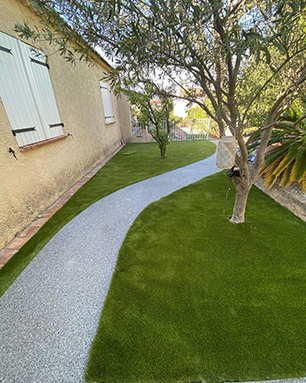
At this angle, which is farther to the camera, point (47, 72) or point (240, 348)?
point (47, 72)

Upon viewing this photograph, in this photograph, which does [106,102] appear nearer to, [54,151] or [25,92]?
[54,151]

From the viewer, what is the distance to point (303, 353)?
4.77 ft

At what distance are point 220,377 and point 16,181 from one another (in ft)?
12.0

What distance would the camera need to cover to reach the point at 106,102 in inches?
332

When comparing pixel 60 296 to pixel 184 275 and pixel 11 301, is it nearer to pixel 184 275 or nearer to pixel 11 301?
pixel 11 301

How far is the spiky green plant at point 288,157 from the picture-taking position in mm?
3139

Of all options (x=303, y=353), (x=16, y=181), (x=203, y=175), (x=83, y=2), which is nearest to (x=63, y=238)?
(x=16, y=181)

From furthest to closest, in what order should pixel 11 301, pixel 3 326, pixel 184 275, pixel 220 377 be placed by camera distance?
pixel 184 275, pixel 11 301, pixel 3 326, pixel 220 377

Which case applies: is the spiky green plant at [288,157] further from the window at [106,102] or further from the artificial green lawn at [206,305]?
the window at [106,102]

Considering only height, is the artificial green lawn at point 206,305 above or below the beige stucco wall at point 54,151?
below

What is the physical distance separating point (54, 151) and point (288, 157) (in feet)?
16.0

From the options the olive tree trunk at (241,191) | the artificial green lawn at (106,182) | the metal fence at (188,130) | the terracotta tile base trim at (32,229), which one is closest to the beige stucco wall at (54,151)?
the terracotta tile base trim at (32,229)

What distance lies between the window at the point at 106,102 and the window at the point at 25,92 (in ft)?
14.0

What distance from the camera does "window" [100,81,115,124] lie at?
8012 mm
